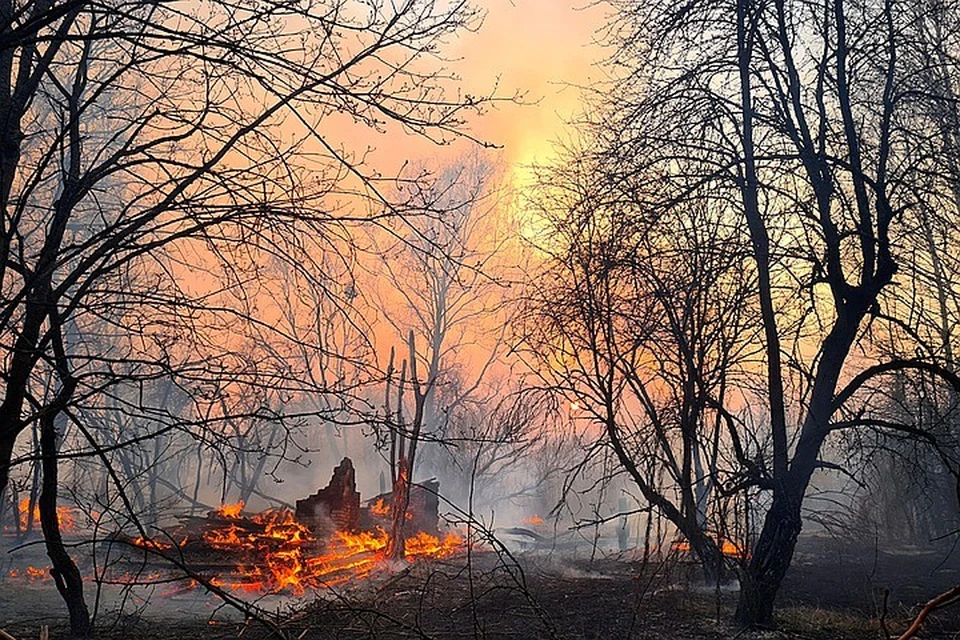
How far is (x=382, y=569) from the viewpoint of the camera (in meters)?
15.6

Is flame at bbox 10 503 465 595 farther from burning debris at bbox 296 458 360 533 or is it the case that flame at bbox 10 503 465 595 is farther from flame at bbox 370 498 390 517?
flame at bbox 370 498 390 517

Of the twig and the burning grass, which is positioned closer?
the twig

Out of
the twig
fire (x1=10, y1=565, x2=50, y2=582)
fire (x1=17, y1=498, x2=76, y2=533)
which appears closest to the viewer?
the twig

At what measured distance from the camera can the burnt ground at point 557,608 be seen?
22.7ft

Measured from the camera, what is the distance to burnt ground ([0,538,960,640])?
6.92 metres

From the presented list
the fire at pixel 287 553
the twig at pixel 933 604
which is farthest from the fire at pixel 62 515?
→ the twig at pixel 933 604

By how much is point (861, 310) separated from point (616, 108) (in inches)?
144

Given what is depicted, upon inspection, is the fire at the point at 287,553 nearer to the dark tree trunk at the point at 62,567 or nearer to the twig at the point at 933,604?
the dark tree trunk at the point at 62,567

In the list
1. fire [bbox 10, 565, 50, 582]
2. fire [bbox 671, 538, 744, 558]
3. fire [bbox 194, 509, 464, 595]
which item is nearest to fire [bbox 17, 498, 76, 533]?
fire [bbox 10, 565, 50, 582]

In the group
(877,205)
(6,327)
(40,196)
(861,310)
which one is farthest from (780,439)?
(40,196)

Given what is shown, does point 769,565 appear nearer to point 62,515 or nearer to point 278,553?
point 278,553

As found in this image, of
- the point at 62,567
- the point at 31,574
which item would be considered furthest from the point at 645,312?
the point at 31,574

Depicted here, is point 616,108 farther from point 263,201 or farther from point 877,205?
point 263,201

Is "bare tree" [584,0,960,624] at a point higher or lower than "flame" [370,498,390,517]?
→ higher
